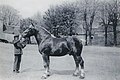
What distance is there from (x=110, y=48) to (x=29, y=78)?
0.39 meters

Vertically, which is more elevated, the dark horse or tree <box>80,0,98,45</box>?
tree <box>80,0,98,45</box>

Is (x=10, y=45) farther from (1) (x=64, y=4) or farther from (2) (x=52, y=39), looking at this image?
(1) (x=64, y=4)

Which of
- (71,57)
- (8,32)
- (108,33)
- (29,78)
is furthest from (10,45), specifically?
(108,33)

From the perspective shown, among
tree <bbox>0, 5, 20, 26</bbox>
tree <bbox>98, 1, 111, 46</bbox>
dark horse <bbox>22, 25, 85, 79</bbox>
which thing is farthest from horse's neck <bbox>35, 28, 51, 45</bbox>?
tree <bbox>98, 1, 111, 46</bbox>

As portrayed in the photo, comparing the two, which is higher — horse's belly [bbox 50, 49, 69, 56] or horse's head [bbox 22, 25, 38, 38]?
horse's head [bbox 22, 25, 38, 38]

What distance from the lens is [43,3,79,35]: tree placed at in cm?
82

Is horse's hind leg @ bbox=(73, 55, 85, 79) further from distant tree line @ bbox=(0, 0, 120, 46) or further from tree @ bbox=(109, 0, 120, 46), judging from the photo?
tree @ bbox=(109, 0, 120, 46)

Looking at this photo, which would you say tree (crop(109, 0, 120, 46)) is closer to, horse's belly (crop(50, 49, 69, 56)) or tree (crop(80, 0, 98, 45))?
tree (crop(80, 0, 98, 45))

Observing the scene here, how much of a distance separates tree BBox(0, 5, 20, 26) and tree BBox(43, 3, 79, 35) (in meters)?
0.13

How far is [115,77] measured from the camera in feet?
2.79

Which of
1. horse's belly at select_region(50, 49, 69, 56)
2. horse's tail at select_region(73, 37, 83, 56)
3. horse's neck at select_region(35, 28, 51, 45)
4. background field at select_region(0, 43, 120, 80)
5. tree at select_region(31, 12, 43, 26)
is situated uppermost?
tree at select_region(31, 12, 43, 26)

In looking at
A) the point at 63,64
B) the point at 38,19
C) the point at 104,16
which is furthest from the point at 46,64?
the point at 104,16

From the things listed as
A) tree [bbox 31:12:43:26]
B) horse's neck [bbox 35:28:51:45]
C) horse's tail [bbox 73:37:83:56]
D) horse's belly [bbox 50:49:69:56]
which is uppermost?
tree [bbox 31:12:43:26]

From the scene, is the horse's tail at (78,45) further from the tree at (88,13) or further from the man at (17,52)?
the man at (17,52)
